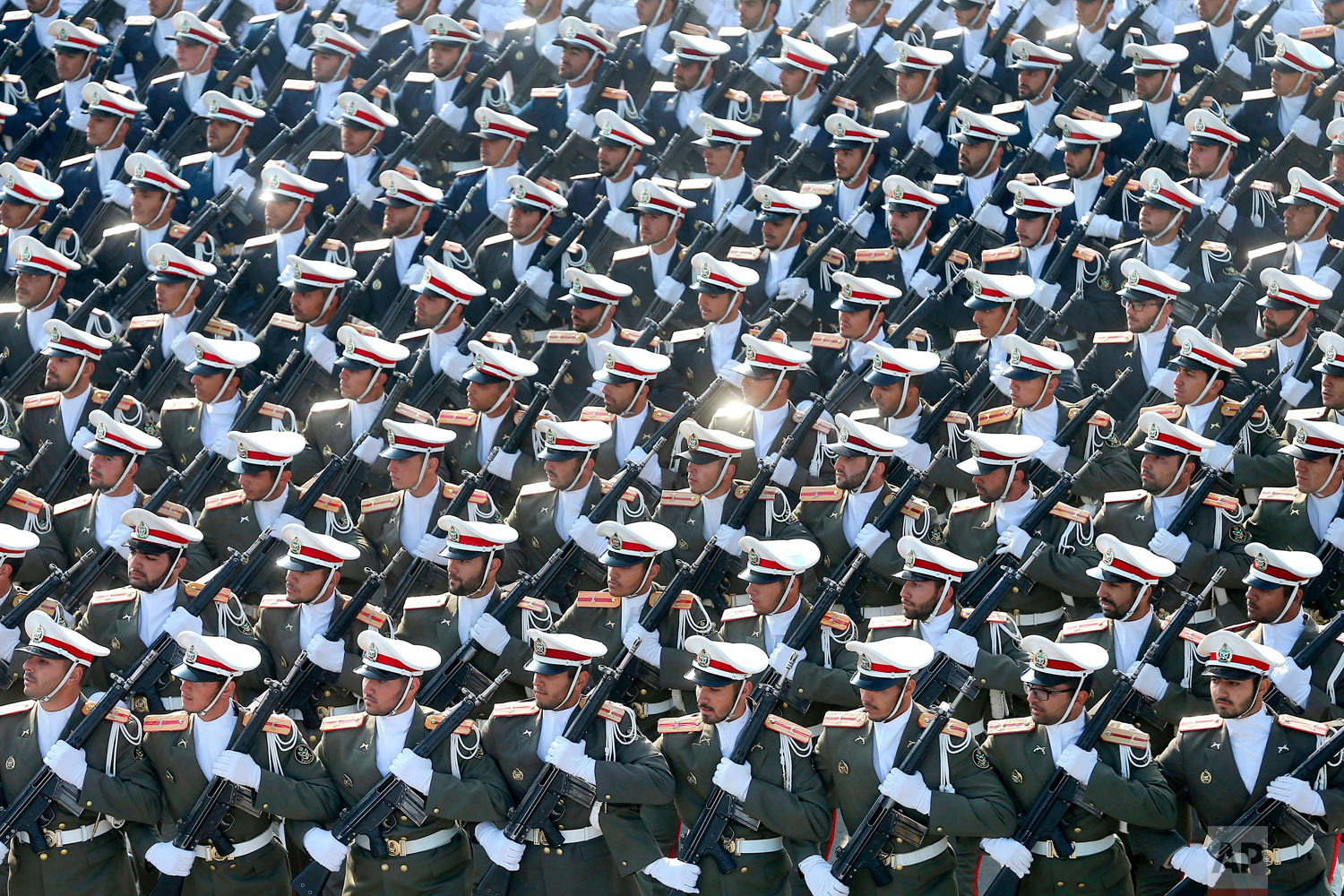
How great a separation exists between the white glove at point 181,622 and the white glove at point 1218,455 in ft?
20.3

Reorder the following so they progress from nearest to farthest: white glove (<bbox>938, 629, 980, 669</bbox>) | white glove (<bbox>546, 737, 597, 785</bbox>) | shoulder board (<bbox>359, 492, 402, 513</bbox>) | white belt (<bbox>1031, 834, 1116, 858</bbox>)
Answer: white belt (<bbox>1031, 834, 1116, 858</bbox>) → white glove (<bbox>546, 737, 597, 785</bbox>) → white glove (<bbox>938, 629, 980, 669</bbox>) → shoulder board (<bbox>359, 492, 402, 513</bbox>)

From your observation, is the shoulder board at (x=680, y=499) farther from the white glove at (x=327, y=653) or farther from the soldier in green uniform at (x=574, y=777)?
the white glove at (x=327, y=653)

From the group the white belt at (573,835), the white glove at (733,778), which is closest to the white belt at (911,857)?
the white glove at (733,778)

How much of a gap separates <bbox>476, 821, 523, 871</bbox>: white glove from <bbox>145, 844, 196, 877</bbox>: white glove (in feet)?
5.59

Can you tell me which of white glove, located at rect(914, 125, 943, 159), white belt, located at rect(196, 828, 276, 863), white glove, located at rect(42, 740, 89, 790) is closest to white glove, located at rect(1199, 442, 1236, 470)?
white glove, located at rect(914, 125, 943, 159)

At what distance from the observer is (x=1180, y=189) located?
538 inches

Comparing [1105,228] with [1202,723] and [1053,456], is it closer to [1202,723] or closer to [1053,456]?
[1053,456]

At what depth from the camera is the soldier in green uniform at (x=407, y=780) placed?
35.0 feet

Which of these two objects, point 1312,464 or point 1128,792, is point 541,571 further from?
point 1312,464

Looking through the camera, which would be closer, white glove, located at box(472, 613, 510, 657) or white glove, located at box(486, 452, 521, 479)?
white glove, located at box(472, 613, 510, 657)

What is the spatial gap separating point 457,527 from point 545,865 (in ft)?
7.05

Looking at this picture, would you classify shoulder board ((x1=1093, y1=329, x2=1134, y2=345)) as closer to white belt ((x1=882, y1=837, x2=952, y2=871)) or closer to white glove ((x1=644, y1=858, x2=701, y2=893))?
white belt ((x1=882, y1=837, x2=952, y2=871))

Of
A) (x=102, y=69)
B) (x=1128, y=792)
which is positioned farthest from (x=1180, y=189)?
(x=102, y=69)

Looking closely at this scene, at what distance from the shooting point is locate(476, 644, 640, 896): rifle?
34.9 feet
